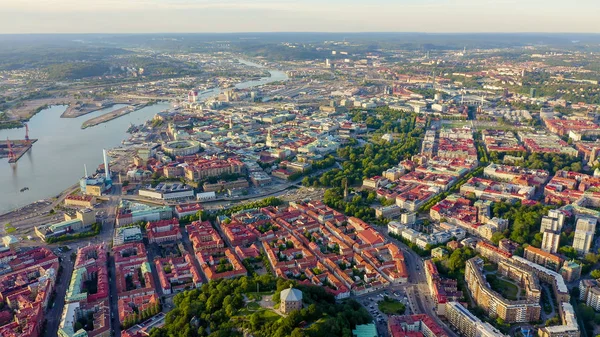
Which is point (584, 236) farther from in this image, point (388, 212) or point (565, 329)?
point (388, 212)

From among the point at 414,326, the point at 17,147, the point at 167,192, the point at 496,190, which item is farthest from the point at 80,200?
the point at 496,190

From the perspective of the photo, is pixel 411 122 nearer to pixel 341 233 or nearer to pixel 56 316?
pixel 341 233

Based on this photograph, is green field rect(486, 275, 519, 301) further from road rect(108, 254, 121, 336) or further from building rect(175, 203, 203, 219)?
building rect(175, 203, 203, 219)

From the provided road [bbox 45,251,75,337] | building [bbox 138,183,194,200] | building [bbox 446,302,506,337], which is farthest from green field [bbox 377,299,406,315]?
building [bbox 138,183,194,200]

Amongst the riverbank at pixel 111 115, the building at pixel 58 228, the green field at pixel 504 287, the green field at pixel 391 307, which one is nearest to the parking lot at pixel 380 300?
the green field at pixel 391 307

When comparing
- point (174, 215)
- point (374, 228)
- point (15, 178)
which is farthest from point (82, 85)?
point (374, 228)

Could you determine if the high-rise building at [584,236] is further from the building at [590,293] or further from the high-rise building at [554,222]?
the building at [590,293]
